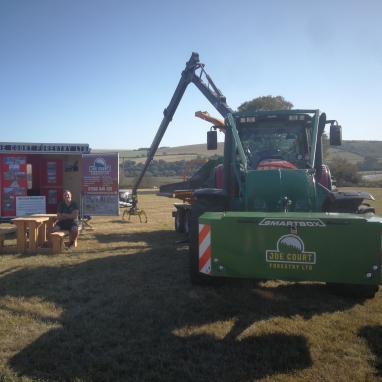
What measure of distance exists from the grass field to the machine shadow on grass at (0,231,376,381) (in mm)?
11

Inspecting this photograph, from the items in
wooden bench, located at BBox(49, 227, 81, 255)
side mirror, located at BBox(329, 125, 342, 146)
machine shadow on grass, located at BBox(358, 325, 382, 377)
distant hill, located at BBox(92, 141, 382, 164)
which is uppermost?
distant hill, located at BBox(92, 141, 382, 164)

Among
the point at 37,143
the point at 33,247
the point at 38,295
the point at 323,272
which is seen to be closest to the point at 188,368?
Answer: the point at 323,272

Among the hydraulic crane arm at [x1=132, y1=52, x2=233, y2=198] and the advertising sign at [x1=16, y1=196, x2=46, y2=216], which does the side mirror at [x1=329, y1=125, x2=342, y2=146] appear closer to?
the hydraulic crane arm at [x1=132, y1=52, x2=233, y2=198]

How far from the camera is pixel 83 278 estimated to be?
6562 millimetres

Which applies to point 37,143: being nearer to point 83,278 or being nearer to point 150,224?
point 150,224

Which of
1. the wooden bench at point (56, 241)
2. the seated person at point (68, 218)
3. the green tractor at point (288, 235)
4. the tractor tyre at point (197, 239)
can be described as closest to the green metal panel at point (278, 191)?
the green tractor at point (288, 235)

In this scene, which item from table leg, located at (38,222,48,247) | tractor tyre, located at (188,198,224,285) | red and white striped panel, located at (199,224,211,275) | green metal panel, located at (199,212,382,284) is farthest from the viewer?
table leg, located at (38,222,48,247)

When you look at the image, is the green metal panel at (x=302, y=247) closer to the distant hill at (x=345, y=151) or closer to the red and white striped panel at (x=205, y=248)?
the red and white striped panel at (x=205, y=248)

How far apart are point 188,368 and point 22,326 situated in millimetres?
2074

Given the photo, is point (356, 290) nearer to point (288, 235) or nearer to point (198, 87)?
point (288, 235)

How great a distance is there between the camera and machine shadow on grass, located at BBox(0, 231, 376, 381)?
11.8 feet

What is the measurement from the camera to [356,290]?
5.38 meters

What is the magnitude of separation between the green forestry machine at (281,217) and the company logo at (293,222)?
1 cm

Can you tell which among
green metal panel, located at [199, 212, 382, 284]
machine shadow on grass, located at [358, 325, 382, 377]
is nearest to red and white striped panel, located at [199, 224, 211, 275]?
green metal panel, located at [199, 212, 382, 284]
